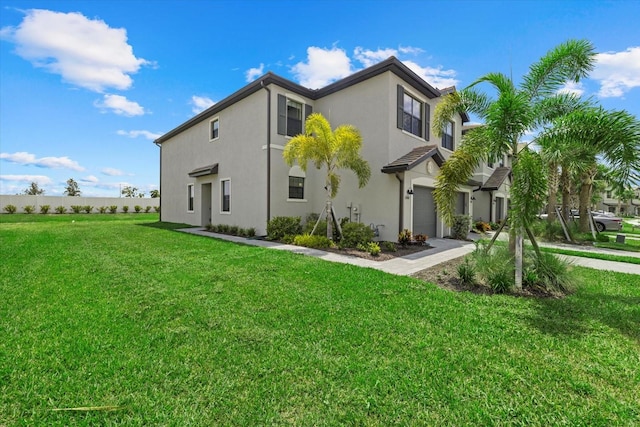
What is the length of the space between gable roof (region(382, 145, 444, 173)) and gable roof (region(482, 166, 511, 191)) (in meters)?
7.40

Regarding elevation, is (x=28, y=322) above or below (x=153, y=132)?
below

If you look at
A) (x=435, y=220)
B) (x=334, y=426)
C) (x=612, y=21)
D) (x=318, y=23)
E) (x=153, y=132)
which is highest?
(x=318, y=23)

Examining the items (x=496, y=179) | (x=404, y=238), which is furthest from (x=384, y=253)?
(x=496, y=179)

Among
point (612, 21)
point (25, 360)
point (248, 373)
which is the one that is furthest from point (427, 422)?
point (612, 21)

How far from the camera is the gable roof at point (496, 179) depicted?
1775 cm

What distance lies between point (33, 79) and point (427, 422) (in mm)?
14829

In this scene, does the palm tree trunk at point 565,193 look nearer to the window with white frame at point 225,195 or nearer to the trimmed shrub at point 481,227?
the trimmed shrub at point 481,227

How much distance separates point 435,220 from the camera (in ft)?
44.5

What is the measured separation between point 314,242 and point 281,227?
2180 millimetres

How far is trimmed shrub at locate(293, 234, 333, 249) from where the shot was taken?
10.0 m

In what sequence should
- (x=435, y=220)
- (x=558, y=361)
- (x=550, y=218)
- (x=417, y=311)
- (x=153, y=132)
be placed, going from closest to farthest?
(x=558, y=361) < (x=417, y=311) < (x=435, y=220) < (x=550, y=218) < (x=153, y=132)

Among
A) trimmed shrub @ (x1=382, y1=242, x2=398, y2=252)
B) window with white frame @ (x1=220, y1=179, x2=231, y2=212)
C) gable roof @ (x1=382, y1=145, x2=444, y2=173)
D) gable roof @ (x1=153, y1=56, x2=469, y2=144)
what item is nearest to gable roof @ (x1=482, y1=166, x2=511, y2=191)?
gable roof @ (x1=153, y1=56, x2=469, y2=144)

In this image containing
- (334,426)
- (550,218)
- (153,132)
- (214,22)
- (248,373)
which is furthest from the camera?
(153,132)

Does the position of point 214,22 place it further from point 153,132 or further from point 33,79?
point 153,132
